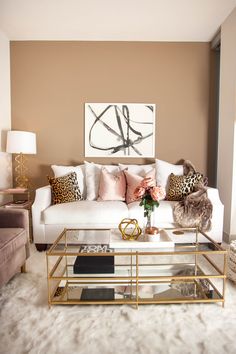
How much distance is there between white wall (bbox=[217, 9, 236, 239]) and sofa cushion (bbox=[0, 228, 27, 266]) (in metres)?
2.48

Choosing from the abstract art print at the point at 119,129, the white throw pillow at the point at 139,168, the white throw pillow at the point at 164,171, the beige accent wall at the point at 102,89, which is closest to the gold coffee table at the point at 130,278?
the white throw pillow at the point at 164,171

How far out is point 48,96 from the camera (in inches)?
150

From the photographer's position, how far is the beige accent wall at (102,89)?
3.78 metres

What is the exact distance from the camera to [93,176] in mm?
3492

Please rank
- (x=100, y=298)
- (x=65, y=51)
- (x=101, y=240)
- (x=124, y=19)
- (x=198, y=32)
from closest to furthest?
(x=100, y=298), (x=101, y=240), (x=124, y=19), (x=198, y=32), (x=65, y=51)

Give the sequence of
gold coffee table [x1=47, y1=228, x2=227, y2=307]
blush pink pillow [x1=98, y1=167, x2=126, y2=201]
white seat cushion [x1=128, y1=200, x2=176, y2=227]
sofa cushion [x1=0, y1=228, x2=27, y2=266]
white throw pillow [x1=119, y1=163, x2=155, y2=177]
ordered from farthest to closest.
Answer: white throw pillow [x1=119, y1=163, x2=155, y2=177] < blush pink pillow [x1=98, y1=167, x2=126, y2=201] < white seat cushion [x1=128, y1=200, x2=176, y2=227] < sofa cushion [x1=0, y1=228, x2=27, y2=266] < gold coffee table [x1=47, y1=228, x2=227, y2=307]

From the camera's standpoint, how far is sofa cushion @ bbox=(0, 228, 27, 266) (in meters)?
1.84

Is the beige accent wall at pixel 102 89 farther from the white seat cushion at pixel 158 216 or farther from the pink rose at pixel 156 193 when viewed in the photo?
the pink rose at pixel 156 193

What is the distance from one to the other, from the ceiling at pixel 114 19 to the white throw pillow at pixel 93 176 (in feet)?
6.04

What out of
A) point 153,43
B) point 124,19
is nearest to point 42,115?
point 124,19

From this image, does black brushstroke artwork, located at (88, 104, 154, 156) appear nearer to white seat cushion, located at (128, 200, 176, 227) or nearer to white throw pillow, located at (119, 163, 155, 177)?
white throw pillow, located at (119, 163, 155, 177)

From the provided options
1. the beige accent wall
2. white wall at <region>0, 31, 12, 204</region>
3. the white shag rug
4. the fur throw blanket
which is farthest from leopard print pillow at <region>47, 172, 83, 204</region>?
the white shag rug

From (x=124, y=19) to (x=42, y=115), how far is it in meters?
1.75

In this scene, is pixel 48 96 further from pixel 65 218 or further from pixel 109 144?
pixel 65 218
